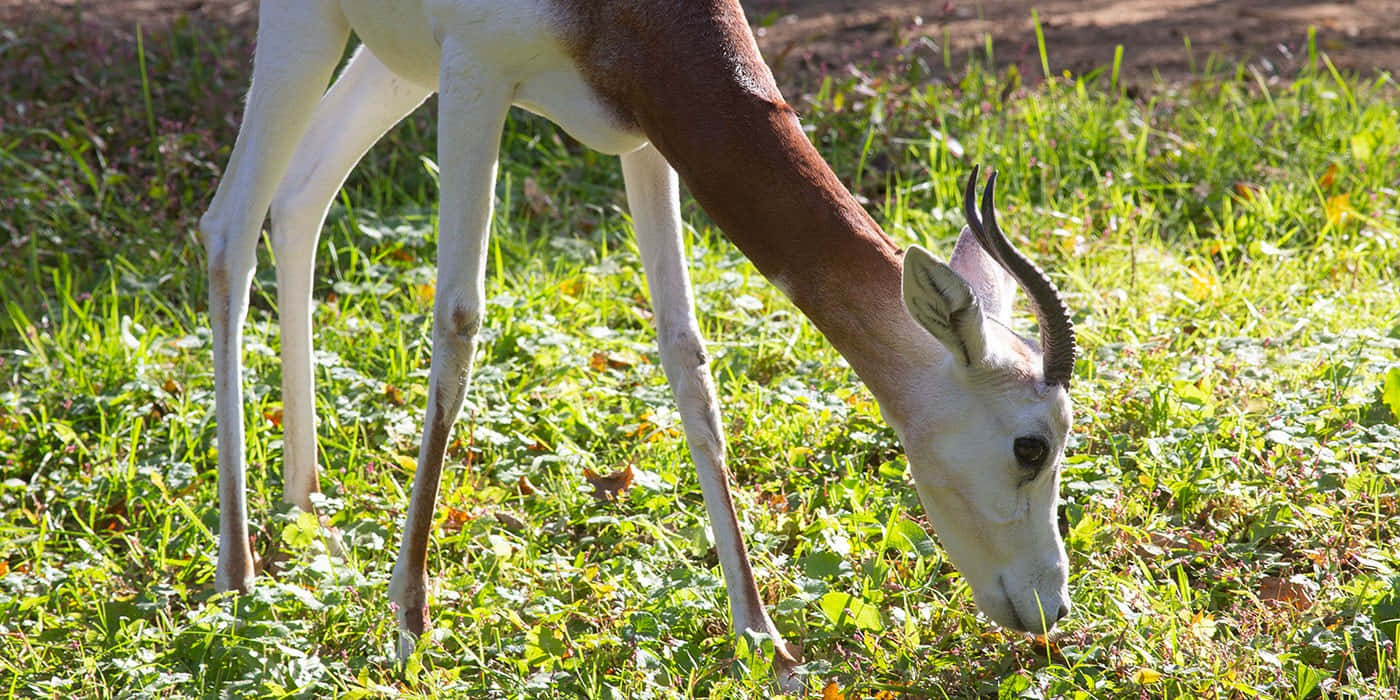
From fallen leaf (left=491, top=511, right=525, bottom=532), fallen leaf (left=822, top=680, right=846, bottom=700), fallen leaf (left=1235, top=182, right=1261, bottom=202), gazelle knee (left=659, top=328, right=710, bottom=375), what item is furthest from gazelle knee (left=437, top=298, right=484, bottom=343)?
fallen leaf (left=1235, top=182, right=1261, bottom=202)

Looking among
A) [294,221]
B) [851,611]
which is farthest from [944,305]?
[294,221]

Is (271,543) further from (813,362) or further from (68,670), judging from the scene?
(813,362)

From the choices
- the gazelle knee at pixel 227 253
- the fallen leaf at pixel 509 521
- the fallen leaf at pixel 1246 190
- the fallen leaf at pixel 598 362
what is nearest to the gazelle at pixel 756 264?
the fallen leaf at pixel 509 521

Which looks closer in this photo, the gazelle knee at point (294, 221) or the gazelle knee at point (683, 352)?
the gazelle knee at point (683, 352)

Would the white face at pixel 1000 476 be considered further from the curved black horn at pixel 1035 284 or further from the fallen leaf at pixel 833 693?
the fallen leaf at pixel 833 693

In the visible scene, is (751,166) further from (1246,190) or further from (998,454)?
(1246,190)

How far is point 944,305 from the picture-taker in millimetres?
2506

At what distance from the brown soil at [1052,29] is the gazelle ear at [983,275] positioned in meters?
2.97

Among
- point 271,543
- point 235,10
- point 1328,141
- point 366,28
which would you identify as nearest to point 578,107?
point 366,28

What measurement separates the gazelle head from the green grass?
18 centimetres

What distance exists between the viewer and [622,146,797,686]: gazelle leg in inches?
120

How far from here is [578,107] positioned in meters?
2.84

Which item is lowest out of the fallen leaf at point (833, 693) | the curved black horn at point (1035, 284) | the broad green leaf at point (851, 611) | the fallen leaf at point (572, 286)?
the fallen leaf at point (833, 693)

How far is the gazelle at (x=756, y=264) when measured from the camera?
2650mm
